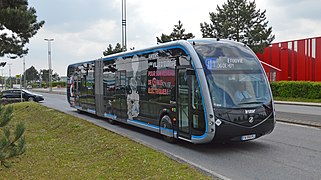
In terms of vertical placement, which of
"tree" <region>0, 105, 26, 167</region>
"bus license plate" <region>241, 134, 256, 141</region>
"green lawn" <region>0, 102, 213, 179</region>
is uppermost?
"tree" <region>0, 105, 26, 167</region>

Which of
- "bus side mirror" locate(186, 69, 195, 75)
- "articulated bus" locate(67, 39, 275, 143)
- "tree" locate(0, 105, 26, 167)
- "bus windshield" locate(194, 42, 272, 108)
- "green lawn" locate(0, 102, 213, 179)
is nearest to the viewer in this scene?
"tree" locate(0, 105, 26, 167)

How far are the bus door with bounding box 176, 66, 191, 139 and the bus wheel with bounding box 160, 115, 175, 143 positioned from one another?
0.50 metres

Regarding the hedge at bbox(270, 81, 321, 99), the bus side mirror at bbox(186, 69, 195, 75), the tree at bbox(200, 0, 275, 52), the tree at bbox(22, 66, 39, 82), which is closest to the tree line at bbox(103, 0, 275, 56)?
the tree at bbox(200, 0, 275, 52)

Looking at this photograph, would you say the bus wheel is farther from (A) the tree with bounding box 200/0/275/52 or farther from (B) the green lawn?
(A) the tree with bounding box 200/0/275/52

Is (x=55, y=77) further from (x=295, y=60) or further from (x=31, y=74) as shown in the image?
(x=295, y=60)

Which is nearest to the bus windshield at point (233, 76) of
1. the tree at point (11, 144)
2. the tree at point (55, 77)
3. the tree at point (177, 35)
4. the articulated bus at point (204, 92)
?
the articulated bus at point (204, 92)

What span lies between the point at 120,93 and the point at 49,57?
63.7m

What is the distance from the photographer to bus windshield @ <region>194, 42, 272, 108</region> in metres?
8.83

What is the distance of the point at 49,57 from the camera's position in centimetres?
7388

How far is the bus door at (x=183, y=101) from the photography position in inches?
370

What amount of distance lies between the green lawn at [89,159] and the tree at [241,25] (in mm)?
29382

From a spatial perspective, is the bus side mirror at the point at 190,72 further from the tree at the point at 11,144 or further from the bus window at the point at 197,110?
the tree at the point at 11,144

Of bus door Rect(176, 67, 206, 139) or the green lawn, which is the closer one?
the green lawn

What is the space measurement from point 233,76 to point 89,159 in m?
4.47
